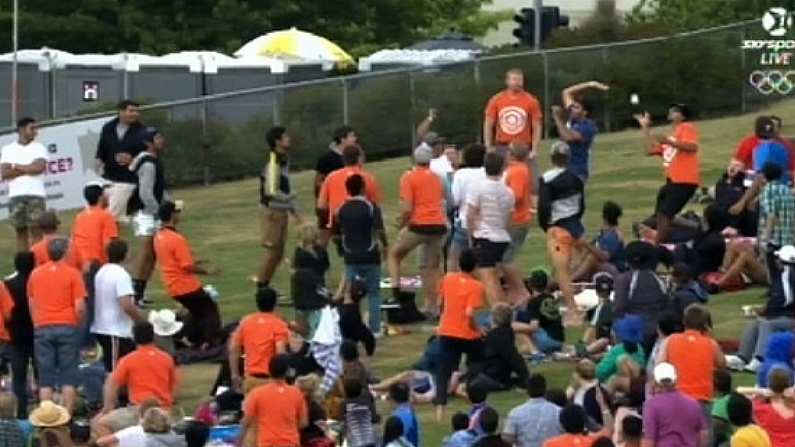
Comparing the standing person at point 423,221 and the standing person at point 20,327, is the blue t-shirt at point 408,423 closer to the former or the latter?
the standing person at point 20,327

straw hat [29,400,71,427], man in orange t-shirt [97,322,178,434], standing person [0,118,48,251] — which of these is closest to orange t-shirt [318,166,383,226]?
standing person [0,118,48,251]

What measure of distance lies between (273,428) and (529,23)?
95.2 ft

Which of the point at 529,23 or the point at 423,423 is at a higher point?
the point at 529,23

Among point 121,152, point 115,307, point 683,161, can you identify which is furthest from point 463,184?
point 115,307

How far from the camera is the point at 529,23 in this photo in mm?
49469

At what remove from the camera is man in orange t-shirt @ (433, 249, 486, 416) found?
79.7ft

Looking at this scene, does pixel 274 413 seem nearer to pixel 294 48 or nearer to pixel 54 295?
pixel 54 295

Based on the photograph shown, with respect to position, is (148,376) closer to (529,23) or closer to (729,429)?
(729,429)

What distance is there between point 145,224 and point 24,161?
1.76 meters

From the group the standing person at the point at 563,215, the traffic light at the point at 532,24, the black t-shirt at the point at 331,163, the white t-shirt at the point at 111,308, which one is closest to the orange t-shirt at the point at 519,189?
the standing person at the point at 563,215

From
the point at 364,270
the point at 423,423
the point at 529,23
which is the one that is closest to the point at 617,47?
the point at 529,23

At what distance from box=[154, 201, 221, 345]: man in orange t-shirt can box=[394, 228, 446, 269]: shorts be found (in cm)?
238

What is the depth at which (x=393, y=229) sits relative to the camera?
35000 millimetres

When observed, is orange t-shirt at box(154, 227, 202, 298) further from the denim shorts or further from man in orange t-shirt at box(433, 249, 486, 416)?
man in orange t-shirt at box(433, 249, 486, 416)
